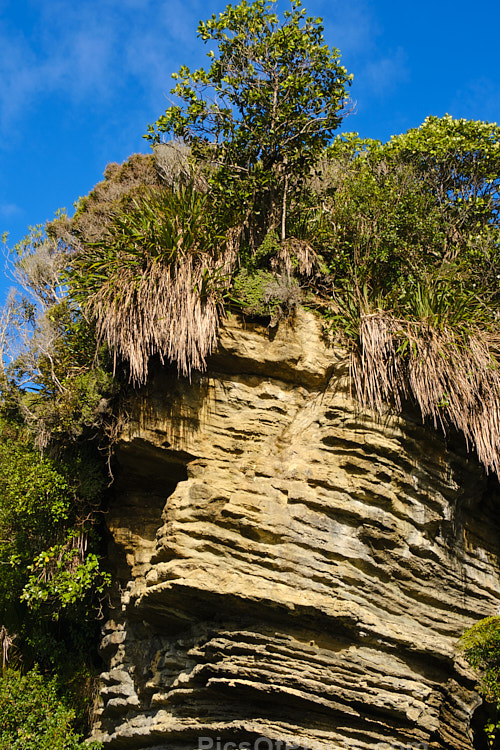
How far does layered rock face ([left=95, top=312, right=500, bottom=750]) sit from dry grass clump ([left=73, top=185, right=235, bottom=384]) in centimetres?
43

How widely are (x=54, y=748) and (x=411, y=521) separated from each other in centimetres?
485

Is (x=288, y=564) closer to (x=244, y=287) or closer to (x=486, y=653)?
(x=486, y=653)

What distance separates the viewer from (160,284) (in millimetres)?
7691

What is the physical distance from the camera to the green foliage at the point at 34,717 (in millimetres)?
7641

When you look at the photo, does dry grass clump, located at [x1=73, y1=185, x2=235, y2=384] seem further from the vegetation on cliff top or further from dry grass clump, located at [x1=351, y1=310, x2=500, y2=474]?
dry grass clump, located at [x1=351, y1=310, x2=500, y2=474]

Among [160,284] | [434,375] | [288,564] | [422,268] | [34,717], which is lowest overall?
[34,717]

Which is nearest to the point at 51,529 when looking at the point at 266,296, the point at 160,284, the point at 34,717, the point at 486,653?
the point at 34,717

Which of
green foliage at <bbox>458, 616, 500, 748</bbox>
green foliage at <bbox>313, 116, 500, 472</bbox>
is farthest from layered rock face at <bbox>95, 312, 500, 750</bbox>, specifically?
green foliage at <bbox>313, 116, 500, 472</bbox>

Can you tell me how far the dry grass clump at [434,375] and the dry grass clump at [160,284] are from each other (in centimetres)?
186

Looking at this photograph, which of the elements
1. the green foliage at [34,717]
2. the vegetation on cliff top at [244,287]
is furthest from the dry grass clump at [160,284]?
the green foliage at [34,717]

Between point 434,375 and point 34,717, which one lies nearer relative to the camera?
point 434,375

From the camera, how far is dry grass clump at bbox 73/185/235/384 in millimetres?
7555

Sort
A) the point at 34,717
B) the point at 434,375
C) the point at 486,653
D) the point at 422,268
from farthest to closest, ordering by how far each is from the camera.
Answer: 1. the point at 422,268
2. the point at 34,717
3. the point at 434,375
4. the point at 486,653

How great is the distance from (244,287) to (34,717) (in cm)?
575
